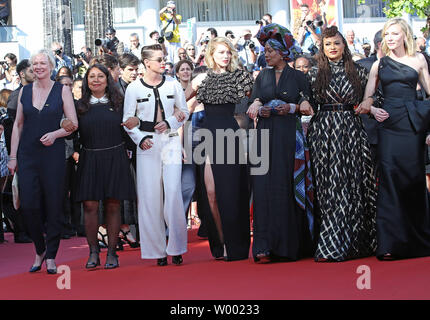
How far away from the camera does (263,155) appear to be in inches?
298

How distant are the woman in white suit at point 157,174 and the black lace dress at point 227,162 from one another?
0.37 m

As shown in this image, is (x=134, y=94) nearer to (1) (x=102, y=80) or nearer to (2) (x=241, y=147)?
(1) (x=102, y=80)

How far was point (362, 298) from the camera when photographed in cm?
512

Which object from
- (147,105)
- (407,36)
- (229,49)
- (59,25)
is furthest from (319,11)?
(147,105)

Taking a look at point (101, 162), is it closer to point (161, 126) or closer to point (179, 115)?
point (161, 126)

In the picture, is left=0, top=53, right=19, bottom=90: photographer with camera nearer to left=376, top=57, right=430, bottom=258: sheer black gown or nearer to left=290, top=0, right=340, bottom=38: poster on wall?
left=290, top=0, right=340, bottom=38: poster on wall

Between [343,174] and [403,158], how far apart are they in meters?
0.56

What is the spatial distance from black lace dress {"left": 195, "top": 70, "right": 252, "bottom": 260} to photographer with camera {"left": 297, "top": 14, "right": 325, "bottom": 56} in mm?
7362

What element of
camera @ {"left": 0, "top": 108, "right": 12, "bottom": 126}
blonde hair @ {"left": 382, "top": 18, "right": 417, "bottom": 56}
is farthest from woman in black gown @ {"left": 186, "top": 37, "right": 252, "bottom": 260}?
camera @ {"left": 0, "top": 108, "right": 12, "bottom": 126}

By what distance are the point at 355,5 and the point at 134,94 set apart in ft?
99.3

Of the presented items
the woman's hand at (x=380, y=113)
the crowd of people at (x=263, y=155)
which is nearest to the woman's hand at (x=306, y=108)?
the crowd of people at (x=263, y=155)

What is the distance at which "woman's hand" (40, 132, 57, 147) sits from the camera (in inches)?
282

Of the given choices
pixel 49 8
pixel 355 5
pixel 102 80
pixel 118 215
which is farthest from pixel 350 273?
pixel 355 5

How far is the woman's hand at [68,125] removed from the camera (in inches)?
286
